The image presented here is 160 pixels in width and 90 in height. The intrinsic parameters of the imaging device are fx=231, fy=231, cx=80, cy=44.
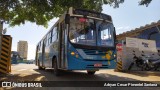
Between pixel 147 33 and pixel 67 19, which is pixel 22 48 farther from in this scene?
pixel 67 19

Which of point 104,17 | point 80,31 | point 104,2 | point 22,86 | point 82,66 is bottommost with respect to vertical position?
point 22,86

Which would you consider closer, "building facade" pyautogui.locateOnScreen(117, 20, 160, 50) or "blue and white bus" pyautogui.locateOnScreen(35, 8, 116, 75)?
"blue and white bus" pyautogui.locateOnScreen(35, 8, 116, 75)

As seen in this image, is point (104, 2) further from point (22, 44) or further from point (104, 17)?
point (22, 44)

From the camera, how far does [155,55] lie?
2080 cm

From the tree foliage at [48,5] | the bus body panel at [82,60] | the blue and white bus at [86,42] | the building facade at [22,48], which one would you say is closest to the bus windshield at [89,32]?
the blue and white bus at [86,42]

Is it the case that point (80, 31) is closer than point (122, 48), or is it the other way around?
point (80, 31)

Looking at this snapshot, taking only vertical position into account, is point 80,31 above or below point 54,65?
above

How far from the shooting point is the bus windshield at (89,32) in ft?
34.7

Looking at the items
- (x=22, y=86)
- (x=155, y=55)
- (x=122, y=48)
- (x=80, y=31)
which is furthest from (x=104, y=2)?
(x=22, y=86)

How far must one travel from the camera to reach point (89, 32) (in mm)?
10820

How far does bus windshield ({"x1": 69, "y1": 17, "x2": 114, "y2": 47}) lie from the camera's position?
10578 millimetres

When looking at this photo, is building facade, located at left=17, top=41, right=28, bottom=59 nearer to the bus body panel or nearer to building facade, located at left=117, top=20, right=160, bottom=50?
building facade, located at left=117, top=20, right=160, bottom=50

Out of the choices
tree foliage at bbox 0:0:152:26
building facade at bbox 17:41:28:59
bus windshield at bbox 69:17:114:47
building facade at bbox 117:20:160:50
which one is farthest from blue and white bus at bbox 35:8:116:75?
building facade at bbox 17:41:28:59

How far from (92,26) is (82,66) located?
2053mm
